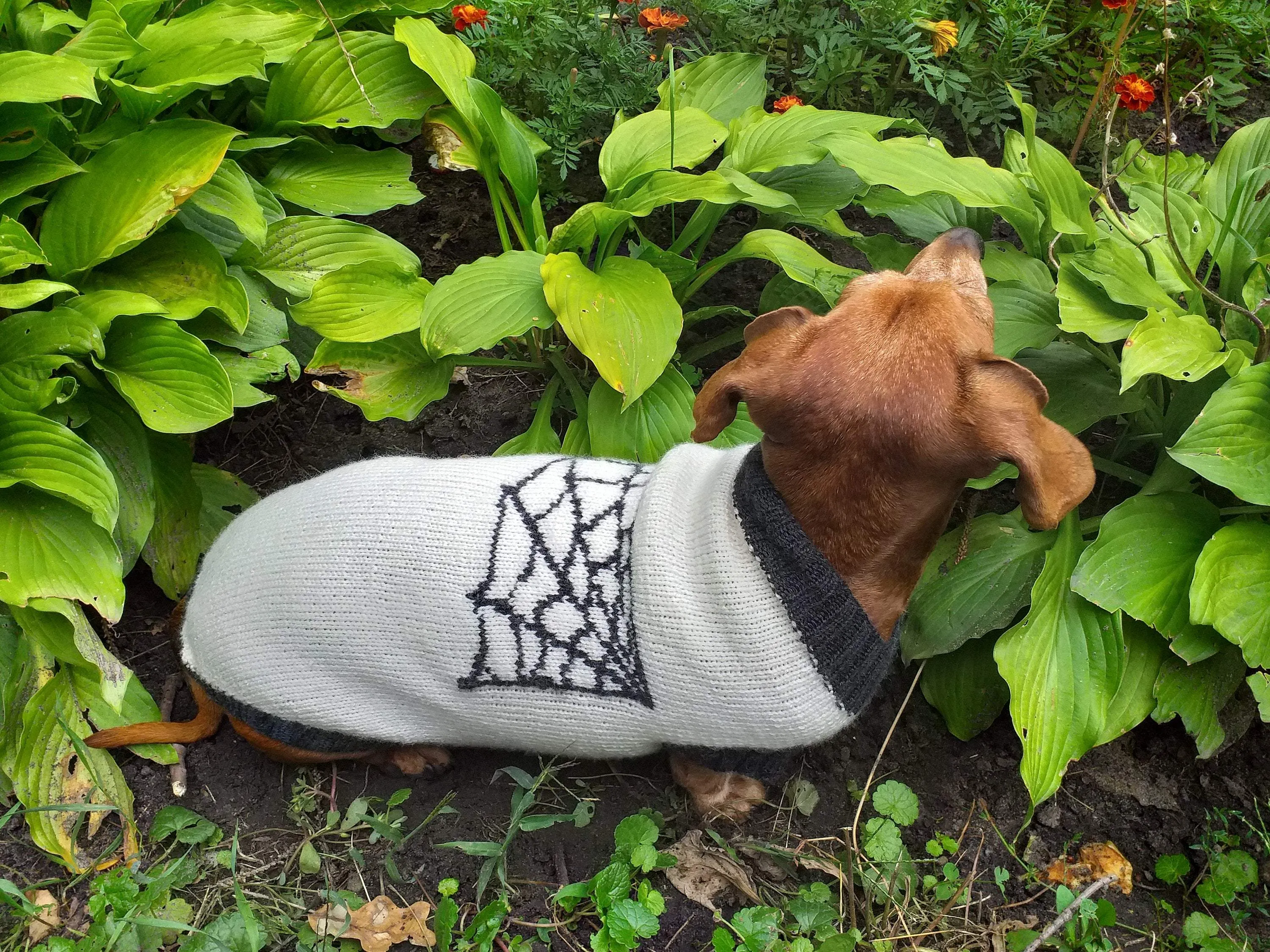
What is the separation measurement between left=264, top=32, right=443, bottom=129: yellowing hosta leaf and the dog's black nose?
1.86 meters

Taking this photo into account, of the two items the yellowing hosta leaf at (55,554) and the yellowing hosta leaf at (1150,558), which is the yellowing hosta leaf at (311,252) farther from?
the yellowing hosta leaf at (1150,558)

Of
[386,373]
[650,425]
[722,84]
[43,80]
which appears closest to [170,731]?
[386,373]

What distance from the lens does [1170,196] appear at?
2623 millimetres

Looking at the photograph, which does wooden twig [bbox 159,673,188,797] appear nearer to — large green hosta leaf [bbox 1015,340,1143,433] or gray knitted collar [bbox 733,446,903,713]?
gray knitted collar [bbox 733,446,903,713]

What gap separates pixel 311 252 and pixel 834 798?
2.24 metres

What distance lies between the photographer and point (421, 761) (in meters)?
2.57

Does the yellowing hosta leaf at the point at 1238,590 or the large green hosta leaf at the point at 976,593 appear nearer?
the yellowing hosta leaf at the point at 1238,590

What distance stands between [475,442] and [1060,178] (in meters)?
2.02

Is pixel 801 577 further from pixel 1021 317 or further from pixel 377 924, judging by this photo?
pixel 377 924

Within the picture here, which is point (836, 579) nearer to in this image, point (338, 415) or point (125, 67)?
point (338, 415)

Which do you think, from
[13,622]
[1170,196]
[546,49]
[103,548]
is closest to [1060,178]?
[1170,196]

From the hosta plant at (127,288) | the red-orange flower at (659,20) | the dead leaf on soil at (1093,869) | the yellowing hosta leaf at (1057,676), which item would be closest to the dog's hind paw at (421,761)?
the hosta plant at (127,288)

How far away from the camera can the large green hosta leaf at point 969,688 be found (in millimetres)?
2445

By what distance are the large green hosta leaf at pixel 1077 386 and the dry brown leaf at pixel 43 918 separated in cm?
286
